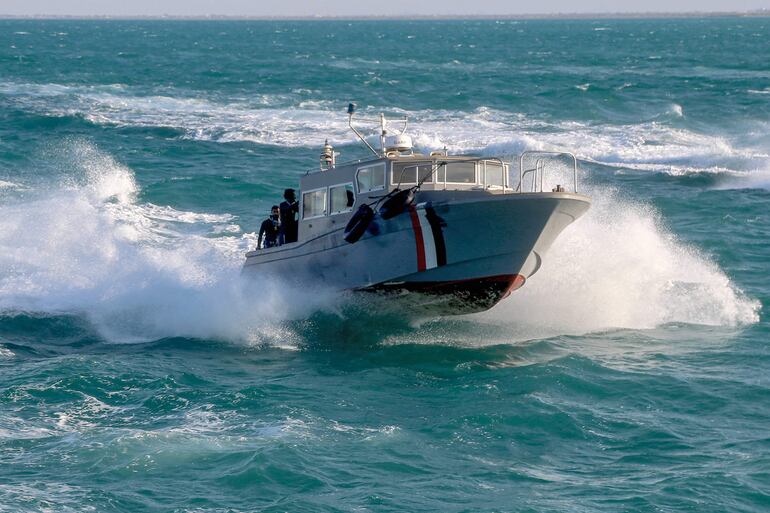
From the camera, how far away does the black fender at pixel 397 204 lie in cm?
1744

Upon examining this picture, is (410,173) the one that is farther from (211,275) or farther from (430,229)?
(211,275)

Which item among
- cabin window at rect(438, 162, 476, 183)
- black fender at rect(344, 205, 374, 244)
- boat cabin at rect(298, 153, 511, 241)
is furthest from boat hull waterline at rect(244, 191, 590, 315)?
cabin window at rect(438, 162, 476, 183)

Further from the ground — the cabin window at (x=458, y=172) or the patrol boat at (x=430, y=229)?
the cabin window at (x=458, y=172)

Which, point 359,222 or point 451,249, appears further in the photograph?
point 359,222

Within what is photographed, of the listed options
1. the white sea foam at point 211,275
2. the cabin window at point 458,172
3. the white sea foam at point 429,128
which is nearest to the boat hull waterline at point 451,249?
the cabin window at point 458,172

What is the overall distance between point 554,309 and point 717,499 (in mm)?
8001

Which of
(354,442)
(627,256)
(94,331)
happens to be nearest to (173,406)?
(354,442)

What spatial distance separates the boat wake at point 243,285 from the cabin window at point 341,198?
4.77 ft

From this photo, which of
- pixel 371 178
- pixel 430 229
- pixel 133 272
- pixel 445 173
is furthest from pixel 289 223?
pixel 133 272

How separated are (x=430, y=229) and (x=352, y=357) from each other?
96.0 inches

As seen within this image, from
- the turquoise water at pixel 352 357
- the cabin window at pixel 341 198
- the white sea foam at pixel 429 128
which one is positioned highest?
the white sea foam at pixel 429 128

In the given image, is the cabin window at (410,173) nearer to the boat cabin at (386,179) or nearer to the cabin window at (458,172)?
the boat cabin at (386,179)

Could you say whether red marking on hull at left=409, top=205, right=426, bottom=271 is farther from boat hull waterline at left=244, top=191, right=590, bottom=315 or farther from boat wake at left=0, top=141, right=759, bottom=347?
boat wake at left=0, top=141, right=759, bottom=347

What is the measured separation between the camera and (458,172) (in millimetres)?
18078
